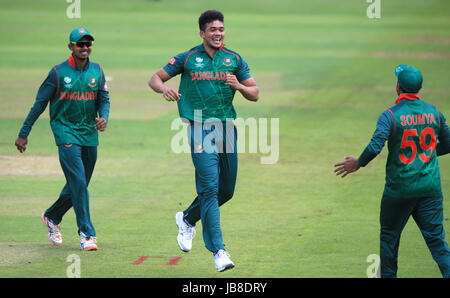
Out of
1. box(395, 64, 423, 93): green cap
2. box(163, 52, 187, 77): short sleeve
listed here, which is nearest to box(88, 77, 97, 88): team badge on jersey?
box(163, 52, 187, 77): short sleeve

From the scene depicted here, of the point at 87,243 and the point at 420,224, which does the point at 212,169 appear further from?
the point at 420,224

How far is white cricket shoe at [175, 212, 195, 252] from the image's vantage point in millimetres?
9500

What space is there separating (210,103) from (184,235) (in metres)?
1.56

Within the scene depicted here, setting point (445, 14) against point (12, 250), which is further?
point (445, 14)

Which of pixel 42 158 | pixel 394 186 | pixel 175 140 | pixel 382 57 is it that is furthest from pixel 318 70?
pixel 394 186

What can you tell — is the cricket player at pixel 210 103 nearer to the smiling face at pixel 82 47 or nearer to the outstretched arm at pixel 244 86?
the outstretched arm at pixel 244 86

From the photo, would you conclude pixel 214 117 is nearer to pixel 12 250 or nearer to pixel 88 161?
pixel 88 161

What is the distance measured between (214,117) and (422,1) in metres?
37.2

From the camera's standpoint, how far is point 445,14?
39156 millimetres

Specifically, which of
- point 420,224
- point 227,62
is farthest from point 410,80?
point 227,62

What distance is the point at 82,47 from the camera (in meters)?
9.70

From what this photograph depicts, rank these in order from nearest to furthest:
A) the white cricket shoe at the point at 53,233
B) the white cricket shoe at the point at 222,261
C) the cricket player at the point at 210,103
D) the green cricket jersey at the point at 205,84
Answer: the white cricket shoe at the point at 222,261 < the cricket player at the point at 210,103 < the green cricket jersey at the point at 205,84 < the white cricket shoe at the point at 53,233

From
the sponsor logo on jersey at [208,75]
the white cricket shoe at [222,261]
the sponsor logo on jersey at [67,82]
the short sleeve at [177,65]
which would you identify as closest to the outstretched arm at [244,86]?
the sponsor logo on jersey at [208,75]

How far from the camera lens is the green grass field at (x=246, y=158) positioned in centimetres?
958
